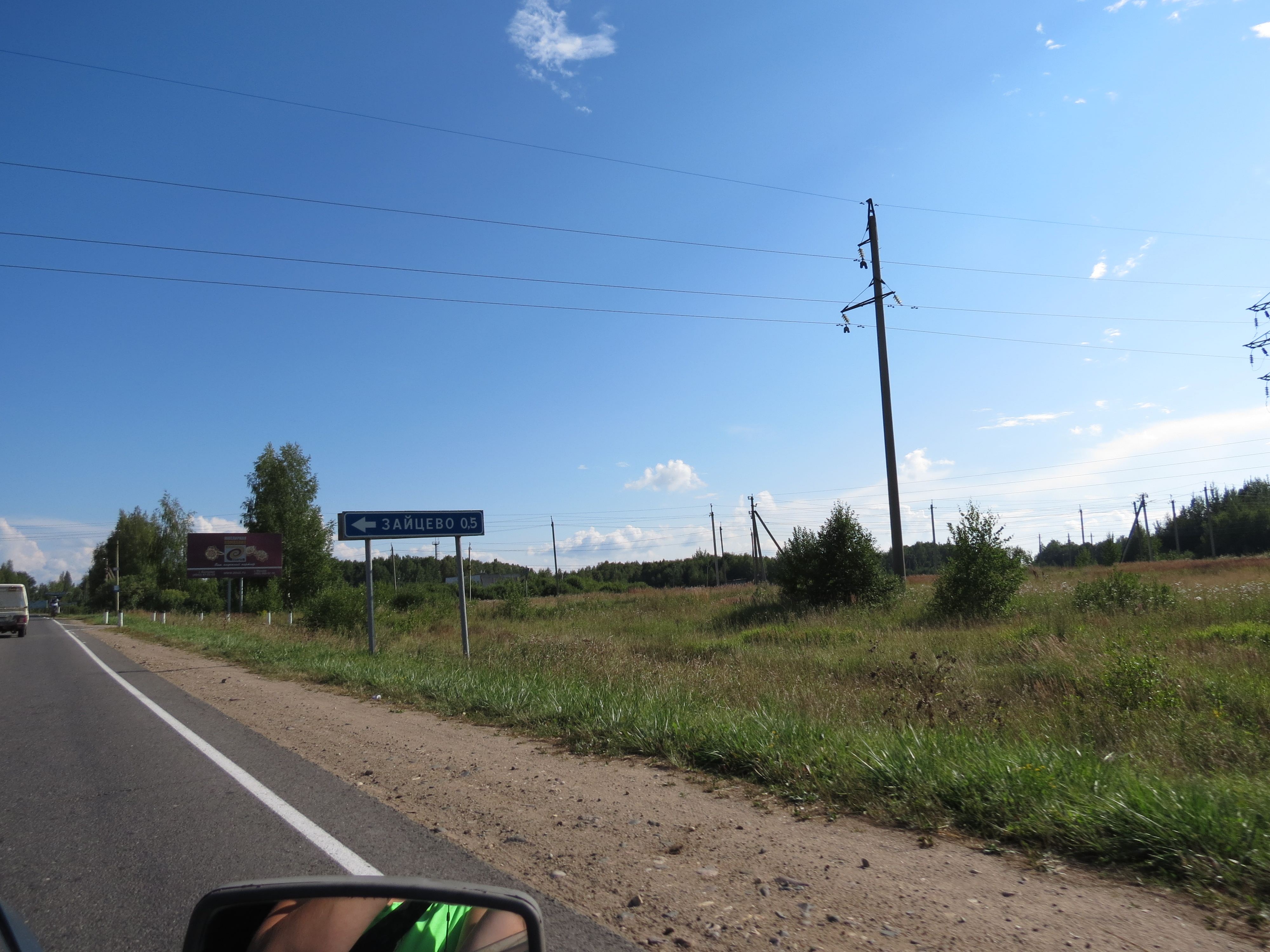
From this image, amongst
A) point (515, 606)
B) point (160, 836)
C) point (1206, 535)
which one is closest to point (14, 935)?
point (160, 836)

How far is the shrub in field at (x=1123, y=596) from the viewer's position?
18625 mm

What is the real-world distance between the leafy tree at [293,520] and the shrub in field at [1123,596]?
56.0 meters

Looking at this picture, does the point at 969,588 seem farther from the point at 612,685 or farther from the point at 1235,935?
the point at 1235,935

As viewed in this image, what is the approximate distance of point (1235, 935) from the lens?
3.22m

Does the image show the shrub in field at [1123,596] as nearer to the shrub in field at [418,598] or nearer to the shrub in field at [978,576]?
the shrub in field at [978,576]

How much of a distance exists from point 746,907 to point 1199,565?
49.0 meters

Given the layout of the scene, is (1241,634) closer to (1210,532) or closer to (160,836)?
(160,836)

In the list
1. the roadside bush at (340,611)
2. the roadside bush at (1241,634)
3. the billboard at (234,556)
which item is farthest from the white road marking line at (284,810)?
the billboard at (234,556)

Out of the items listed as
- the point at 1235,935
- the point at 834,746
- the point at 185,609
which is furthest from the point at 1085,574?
the point at 185,609

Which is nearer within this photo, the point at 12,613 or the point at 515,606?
the point at 12,613

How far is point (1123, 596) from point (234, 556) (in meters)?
52.8

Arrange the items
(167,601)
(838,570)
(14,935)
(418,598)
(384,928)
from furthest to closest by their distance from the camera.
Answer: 1. (167,601)
2. (418,598)
3. (838,570)
4. (14,935)
5. (384,928)

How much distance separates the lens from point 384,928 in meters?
1.67

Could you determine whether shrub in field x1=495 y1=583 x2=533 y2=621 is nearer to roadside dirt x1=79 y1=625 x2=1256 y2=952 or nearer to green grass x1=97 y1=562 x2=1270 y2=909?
green grass x1=97 y1=562 x2=1270 y2=909
